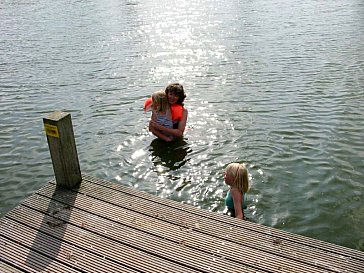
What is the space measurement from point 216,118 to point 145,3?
28.1m

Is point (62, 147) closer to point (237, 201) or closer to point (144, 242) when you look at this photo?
point (144, 242)

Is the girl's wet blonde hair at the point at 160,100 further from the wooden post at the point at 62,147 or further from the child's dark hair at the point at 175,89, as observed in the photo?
the wooden post at the point at 62,147

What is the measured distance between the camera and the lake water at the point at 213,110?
24.7 ft

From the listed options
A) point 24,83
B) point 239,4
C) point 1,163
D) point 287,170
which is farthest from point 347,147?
point 239,4

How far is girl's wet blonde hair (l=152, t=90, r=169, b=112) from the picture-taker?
890 centimetres

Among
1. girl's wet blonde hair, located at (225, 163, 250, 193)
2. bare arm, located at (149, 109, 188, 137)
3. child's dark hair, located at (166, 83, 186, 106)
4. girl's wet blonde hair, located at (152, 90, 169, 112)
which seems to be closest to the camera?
girl's wet blonde hair, located at (225, 163, 250, 193)

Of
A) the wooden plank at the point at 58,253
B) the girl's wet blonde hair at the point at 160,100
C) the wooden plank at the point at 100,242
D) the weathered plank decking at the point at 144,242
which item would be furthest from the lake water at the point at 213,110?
the wooden plank at the point at 58,253

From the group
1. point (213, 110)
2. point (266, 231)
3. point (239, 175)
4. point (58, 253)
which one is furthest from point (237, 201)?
point (213, 110)

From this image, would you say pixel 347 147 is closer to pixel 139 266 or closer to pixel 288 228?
pixel 288 228

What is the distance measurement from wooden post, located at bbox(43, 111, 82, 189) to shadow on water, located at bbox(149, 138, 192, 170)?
243 cm

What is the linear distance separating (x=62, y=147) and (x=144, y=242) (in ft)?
6.40

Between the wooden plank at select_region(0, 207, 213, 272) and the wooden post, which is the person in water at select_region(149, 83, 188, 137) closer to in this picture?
the wooden post

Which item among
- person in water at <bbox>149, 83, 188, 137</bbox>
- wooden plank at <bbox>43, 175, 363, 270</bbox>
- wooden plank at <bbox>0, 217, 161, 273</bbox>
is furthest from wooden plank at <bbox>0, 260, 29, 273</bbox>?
person in water at <bbox>149, 83, 188, 137</bbox>

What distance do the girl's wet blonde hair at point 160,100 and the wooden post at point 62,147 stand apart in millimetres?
3003
